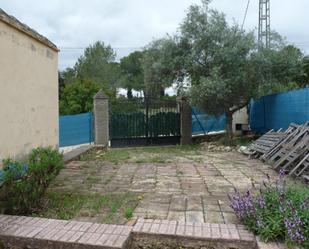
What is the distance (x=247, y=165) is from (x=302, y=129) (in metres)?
1.53

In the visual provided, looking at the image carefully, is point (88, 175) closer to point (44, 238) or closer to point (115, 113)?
point (44, 238)

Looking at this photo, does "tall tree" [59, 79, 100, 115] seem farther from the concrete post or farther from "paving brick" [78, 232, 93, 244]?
"paving brick" [78, 232, 93, 244]

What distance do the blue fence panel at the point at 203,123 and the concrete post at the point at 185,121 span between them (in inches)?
13.2

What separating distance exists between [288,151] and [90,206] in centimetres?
525

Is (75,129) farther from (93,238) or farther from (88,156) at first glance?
(93,238)

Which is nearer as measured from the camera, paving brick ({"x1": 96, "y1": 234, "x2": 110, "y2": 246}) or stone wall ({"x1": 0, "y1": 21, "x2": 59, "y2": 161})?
paving brick ({"x1": 96, "y1": 234, "x2": 110, "y2": 246})

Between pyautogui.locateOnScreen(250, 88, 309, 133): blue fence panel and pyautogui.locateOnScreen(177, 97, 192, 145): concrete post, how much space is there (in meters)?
2.75

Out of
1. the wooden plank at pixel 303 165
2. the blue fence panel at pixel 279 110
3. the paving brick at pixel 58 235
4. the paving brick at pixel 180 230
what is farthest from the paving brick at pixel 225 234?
the blue fence panel at pixel 279 110

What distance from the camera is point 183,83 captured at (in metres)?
13.2

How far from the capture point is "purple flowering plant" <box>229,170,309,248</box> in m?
3.12

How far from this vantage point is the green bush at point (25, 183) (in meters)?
3.93

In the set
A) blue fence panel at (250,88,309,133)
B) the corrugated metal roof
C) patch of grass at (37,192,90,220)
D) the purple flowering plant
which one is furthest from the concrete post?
the purple flowering plant

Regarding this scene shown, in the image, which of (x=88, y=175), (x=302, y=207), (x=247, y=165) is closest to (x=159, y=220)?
(x=302, y=207)

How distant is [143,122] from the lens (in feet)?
43.3
